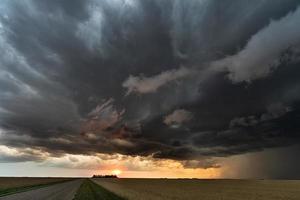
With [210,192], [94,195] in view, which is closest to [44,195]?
[94,195]

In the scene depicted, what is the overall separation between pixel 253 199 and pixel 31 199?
2620cm

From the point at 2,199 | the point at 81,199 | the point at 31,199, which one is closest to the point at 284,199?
the point at 81,199

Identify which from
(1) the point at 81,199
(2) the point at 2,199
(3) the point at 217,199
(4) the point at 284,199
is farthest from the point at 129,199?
(4) the point at 284,199

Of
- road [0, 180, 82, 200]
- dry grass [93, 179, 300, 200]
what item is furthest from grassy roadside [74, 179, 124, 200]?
dry grass [93, 179, 300, 200]

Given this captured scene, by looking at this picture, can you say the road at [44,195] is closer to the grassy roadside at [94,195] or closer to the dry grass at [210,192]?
the grassy roadside at [94,195]

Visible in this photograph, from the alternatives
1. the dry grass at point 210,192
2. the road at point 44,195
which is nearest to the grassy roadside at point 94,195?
the road at point 44,195

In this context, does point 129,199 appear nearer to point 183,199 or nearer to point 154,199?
point 154,199

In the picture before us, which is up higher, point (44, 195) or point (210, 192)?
point (210, 192)

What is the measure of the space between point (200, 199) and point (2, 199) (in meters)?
23.0

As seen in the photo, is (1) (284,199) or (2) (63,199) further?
(1) (284,199)

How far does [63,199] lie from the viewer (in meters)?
37.7

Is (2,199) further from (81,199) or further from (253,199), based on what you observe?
(253,199)

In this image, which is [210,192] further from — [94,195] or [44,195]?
[44,195]

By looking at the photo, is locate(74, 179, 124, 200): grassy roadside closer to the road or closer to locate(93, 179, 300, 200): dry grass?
the road
